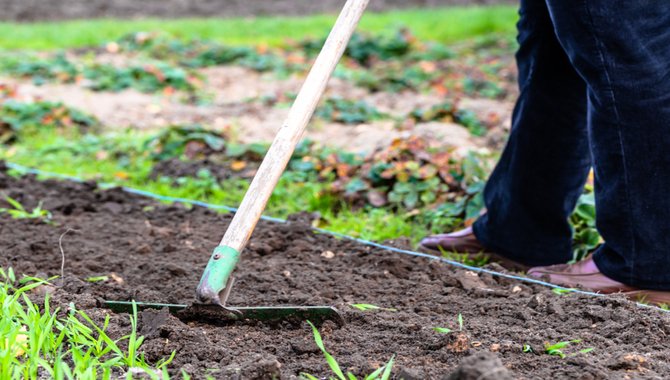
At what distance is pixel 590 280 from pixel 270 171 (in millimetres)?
1210

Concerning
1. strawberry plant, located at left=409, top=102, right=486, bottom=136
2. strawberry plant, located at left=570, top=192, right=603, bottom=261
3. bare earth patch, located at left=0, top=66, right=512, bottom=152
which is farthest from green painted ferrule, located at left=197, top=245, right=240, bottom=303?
strawberry plant, located at left=409, top=102, right=486, bottom=136

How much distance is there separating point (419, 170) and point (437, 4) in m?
8.86

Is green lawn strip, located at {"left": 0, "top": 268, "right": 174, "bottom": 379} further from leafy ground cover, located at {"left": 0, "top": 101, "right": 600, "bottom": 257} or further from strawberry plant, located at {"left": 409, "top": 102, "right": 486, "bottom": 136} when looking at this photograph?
strawberry plant, located at {"left": 409, "top": 102, "right": 486, "bottom": 136}

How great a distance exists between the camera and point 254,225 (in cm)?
265

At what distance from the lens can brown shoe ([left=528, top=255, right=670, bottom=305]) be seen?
2984 mm

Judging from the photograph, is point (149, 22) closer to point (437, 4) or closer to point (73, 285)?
point (437, 4)

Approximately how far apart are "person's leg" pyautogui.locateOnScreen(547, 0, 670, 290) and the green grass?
20.9 ft

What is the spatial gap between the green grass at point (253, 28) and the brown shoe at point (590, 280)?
609cm

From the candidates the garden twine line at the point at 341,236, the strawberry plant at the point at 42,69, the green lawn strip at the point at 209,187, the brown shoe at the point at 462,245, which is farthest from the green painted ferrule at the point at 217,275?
the strawberry plant at the point at 42,69

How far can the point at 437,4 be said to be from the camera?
1280 centimetres

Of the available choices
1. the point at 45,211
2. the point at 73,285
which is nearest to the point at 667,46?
the point at 73,285

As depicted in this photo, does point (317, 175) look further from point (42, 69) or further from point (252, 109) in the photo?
point (42, 69)

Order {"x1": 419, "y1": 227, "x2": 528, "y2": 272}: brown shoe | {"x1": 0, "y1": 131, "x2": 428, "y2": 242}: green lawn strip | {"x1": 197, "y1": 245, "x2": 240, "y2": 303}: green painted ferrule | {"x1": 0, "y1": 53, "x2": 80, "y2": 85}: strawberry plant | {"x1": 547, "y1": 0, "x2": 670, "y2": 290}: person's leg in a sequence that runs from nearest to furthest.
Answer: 1. {"x1": 197, "y1": 245, "x2": 240, "y2": 303}: green painted ferrule
2. {"x1": 547, "y1": 0, "x2": 670, "y2": 290}: person's leg
3. {"x1": 419, "y1": 227, "x2": 528, "y2": 272}: brown shoe
4. {"x1": 0, "y1": 131, "x2": 428, "y2": 242}: green lawn strip
5. {"x1": 0, "y1": 53, "x2": 80, "y2": 85}: strawberry plant

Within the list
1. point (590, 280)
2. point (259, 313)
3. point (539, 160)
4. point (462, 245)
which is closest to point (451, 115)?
point (462, 245)
